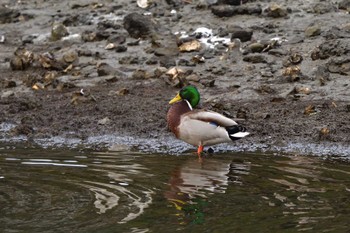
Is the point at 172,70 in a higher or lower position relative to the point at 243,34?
lower

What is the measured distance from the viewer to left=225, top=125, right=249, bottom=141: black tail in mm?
10844

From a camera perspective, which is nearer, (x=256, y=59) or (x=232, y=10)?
(x=256, y=59)

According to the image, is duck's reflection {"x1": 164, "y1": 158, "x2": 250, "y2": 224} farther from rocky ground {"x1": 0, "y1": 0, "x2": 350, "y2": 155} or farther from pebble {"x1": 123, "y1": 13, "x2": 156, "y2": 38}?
pebble {"x1": 123, "y1": 13, "x2": 156, "y2": 38}

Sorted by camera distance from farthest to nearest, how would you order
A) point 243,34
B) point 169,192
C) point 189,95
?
point 243,34 → point 189,95 → point 169,192

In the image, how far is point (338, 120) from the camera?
38.5 feet

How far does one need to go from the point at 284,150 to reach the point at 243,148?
0.58 metres

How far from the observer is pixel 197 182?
8914 mm

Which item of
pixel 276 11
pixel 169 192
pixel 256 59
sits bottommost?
pixel 169 192

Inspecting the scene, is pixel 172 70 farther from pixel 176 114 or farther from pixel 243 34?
pixel 176 114

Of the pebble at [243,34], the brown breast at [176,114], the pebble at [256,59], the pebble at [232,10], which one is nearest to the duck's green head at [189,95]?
the brown breast at [176,114]

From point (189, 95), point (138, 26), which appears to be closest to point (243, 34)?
point (138, 26)

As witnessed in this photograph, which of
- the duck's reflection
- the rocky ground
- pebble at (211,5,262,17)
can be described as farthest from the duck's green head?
pebble at (211,5,262,17)

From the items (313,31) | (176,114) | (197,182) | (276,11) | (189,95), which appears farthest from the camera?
(276,11)

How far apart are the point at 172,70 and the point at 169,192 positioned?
20.1 ft
